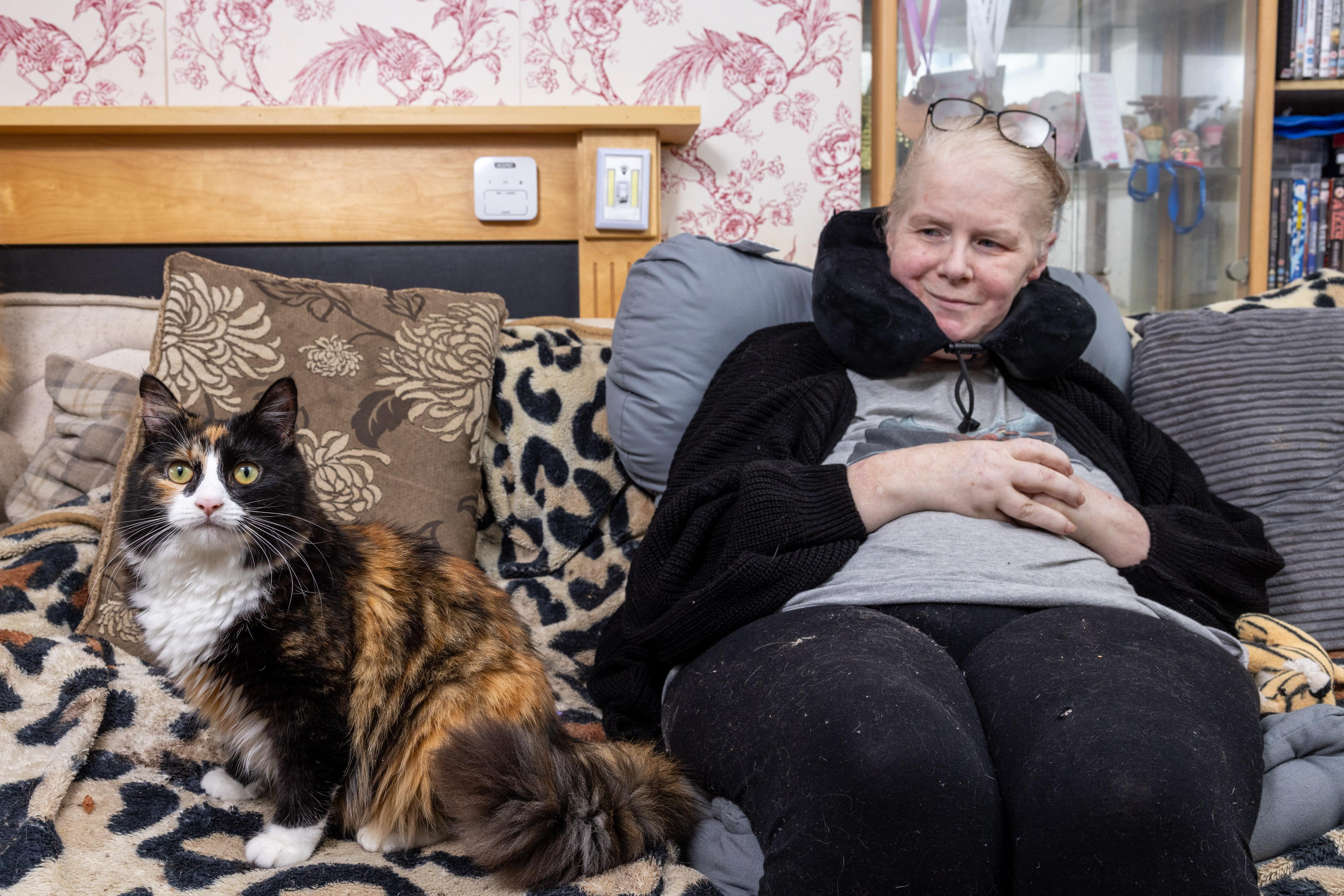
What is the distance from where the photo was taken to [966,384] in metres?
1.29

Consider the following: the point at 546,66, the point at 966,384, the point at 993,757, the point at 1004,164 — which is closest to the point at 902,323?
the point at 966,384

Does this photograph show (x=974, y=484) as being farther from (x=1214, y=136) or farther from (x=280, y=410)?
(x=1214, y=136)

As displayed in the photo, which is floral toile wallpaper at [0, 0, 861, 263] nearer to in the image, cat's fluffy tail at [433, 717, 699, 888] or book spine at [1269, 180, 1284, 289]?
book spine at [1269, 180, 1284, 289]

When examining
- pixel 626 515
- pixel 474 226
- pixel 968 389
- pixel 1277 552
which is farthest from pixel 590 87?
pixel 1277 552

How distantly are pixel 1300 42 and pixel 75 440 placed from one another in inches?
112

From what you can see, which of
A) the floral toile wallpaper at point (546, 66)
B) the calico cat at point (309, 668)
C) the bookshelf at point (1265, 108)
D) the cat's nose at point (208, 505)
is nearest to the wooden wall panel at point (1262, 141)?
the bookshelf at point (1265, 108)

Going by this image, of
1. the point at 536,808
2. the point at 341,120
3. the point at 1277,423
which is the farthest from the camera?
the point at 341,120

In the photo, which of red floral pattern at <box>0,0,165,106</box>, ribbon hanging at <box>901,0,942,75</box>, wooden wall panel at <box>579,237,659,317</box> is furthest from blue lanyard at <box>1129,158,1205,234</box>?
red floral pattern at <box>0,0,165,106</box>

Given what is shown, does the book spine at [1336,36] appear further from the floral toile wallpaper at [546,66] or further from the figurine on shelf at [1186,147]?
the floral toile wallpaper at [546,66]

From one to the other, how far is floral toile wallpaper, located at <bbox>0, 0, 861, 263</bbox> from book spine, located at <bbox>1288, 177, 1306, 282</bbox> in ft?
3.93

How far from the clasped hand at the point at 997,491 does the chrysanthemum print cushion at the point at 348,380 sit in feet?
2.21

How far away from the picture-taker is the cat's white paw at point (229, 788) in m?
1.02

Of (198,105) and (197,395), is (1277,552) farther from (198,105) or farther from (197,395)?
(198,105)

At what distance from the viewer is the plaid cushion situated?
146cm
